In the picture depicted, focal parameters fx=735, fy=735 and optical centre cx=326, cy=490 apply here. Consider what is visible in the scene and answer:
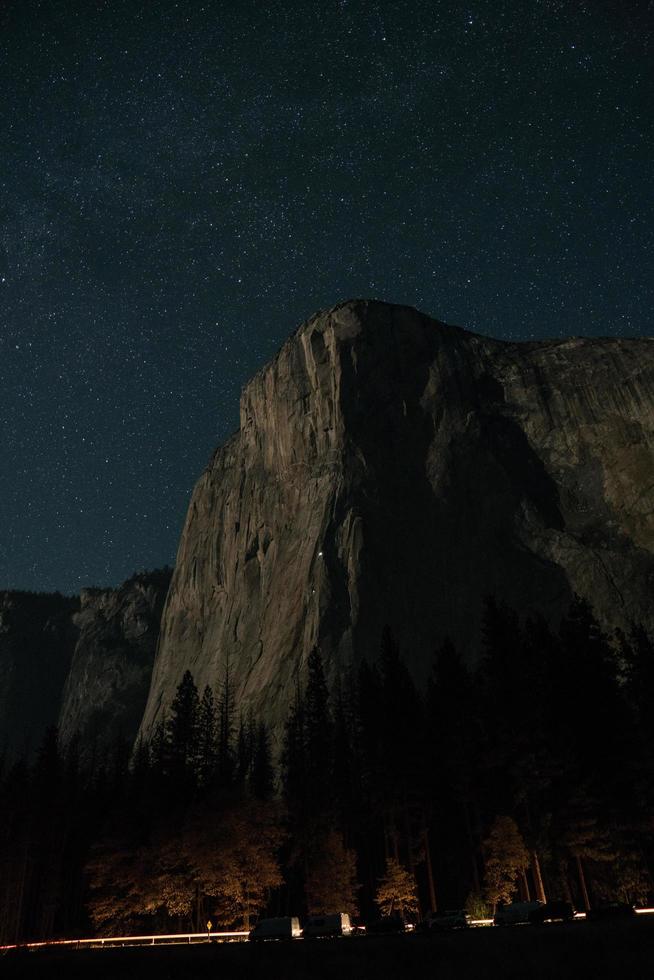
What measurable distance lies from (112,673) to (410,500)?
324ft

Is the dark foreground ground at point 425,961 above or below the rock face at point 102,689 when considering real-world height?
below

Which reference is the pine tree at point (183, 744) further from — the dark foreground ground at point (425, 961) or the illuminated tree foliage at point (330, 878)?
the dark foreground ground at point (425, 961)

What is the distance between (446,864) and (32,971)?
46950mm

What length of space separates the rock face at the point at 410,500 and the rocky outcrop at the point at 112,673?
92.8 ft

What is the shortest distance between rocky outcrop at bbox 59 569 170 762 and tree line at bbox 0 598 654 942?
94.4 m

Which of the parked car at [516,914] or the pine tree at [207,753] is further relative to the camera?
the pine tree at [207,753]

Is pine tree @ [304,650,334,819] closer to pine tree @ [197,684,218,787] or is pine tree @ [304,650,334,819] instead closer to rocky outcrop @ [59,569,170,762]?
pine tree @ [197,684,218,787]

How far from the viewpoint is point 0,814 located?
68.6 meters

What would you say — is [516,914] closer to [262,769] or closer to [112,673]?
[262,769]

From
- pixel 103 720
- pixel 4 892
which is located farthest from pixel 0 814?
pixel 103 720

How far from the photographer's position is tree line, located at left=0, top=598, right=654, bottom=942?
44281mm

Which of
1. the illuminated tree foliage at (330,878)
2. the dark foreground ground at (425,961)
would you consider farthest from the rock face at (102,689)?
the dark foreground ground at (425,961)

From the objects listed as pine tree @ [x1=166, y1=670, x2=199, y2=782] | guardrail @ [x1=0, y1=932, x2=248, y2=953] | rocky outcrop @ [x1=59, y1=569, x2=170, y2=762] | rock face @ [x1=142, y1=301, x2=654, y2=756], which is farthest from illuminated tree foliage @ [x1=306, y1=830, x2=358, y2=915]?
rocky outcrop @ [x1=59, y1=569, x2=170, y2=762]

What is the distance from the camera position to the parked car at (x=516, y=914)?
1240 inches
